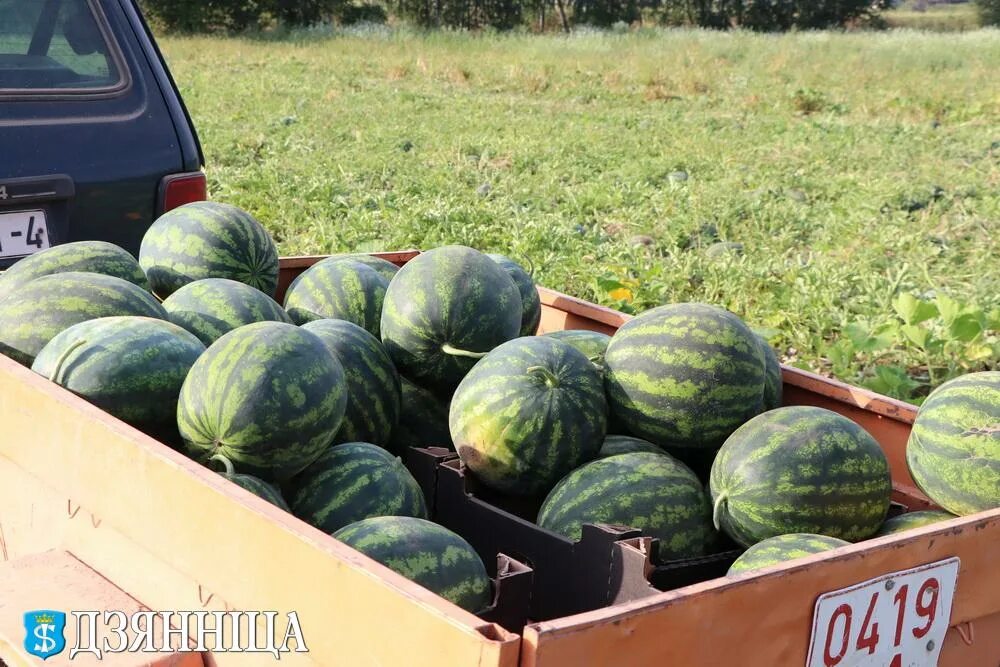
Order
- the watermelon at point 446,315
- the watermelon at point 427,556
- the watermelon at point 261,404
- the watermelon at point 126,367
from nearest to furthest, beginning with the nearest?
the watermelon at point 427,556 → the watermelon at point 261,404 → the watermelon at point 126,367 → the watermelon at point 446,315

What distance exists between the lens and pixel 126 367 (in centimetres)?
212

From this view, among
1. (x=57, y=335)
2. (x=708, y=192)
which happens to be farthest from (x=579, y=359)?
(x=708, y=192)

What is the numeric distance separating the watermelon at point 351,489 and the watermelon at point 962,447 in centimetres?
109

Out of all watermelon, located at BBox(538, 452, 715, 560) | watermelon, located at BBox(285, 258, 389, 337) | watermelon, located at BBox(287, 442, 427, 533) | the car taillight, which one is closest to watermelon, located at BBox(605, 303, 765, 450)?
watermelon, located at BBox(538, 452, 715, 560)

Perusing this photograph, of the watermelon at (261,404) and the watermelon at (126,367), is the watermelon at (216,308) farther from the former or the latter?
the watermelon at (261,404)

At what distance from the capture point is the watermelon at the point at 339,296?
282 centimetres

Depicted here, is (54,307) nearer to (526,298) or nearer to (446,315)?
(446,315)

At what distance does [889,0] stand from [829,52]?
88.1 feet

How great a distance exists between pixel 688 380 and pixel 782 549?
51 centimetres

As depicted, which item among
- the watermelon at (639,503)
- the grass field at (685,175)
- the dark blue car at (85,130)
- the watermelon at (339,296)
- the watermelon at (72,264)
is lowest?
the grass field at (685,175)

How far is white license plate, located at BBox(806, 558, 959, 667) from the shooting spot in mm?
1611

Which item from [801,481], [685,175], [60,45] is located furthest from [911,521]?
[685,175]

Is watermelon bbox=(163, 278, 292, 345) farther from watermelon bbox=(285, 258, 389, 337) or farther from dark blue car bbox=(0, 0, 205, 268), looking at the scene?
dark blue car bbox=(0, 0, 205, 268)

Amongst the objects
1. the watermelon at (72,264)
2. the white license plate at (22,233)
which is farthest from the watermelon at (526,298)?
the white license plate at (22,233)
